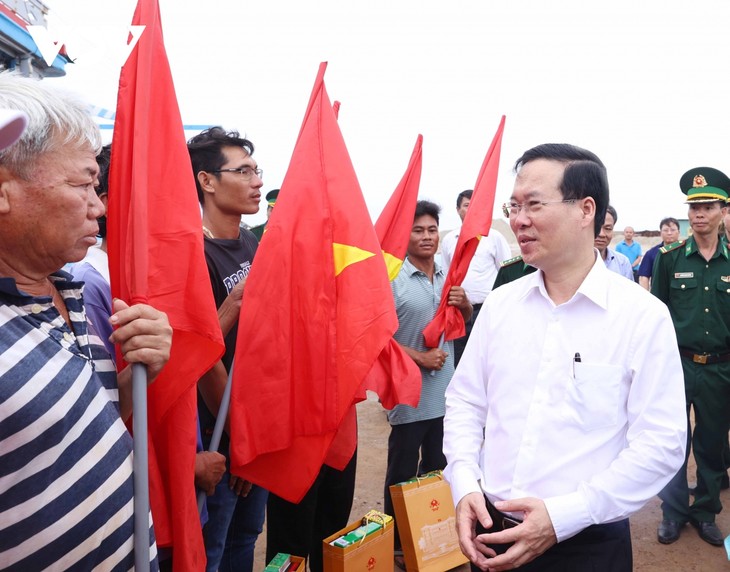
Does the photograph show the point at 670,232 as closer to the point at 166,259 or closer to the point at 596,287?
the point at 596,287

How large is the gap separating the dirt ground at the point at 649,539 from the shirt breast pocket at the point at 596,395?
243 centimetres

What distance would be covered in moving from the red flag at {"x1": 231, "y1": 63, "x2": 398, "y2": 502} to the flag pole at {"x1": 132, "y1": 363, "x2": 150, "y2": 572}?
743 millimetres

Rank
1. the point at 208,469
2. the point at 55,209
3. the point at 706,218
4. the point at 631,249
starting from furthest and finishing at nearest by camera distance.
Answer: the point at 631,249 → the point at 706,218 → the point at 208,469 → the point at 55,209

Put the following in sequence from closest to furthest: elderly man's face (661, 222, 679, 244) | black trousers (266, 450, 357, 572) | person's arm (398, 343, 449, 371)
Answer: black trousers (266, 450, 357, 572) < person's arm (398, 343, 449, 371) < elderly man's face (661, 222, 679, 244)

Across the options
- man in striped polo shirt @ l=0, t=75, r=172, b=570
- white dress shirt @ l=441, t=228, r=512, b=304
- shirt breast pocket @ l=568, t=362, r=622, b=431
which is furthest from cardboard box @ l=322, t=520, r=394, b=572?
white dress shirt @ l=441, t=228, r=512, b=304

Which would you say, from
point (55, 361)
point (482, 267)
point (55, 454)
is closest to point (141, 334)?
point (55, 361)

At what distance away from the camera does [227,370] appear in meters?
2.63

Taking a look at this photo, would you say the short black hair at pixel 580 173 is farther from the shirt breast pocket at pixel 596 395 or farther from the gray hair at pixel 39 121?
the gray hair at pixel 39 121

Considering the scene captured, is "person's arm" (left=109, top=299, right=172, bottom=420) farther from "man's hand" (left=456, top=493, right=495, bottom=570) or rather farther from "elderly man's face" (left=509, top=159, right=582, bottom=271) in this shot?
"elderly man's face" (left=509, top=159, right=582, bottom=271)

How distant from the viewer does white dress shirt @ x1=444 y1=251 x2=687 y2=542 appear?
5.45 ft

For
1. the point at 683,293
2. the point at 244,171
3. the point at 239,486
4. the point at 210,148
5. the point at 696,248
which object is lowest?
the point at 239,486

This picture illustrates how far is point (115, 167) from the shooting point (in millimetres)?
1752

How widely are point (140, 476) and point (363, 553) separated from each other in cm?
177

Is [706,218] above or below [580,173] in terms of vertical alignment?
below
